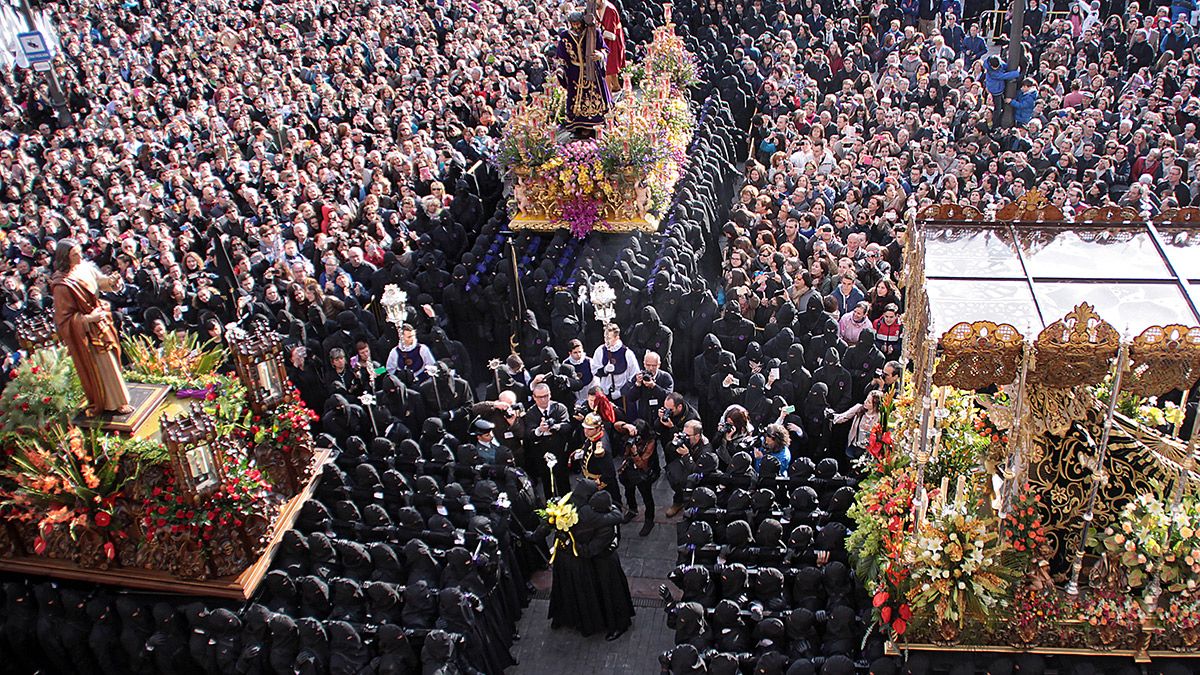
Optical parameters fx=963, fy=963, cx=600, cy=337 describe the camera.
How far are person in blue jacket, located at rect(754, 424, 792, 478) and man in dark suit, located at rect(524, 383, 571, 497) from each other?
221 centimetres

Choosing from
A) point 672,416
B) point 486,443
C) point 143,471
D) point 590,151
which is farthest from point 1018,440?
point 590,151

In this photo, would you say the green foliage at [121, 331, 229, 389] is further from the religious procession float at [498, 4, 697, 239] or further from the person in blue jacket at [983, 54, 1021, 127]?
the person in blue jacket at [983, 54, 1021, 127]

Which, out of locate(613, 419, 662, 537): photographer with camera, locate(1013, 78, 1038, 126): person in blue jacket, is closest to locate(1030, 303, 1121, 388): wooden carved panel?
locate(613, 419, 662, 537): photographer with camera

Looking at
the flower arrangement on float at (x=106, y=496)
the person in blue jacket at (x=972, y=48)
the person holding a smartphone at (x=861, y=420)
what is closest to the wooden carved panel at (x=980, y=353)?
the person holding a smartphone at (x=861, y=420)

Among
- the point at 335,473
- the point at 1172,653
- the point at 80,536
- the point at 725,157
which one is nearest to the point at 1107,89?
the point at 725,157

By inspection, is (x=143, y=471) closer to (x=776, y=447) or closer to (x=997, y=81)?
(x=776, y=447)

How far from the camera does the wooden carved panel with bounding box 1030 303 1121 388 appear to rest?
670 centimetres

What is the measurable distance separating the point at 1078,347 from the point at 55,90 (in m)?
22.3

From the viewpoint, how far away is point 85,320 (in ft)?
28.9

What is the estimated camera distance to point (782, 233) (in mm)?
14578

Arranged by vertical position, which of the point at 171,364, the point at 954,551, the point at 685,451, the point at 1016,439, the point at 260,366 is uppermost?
the point at 171,364

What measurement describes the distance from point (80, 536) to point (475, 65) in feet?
57.4

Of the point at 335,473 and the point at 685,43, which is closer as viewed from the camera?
the point at 335,473

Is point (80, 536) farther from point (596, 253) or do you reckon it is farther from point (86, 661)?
point (596, 253)
